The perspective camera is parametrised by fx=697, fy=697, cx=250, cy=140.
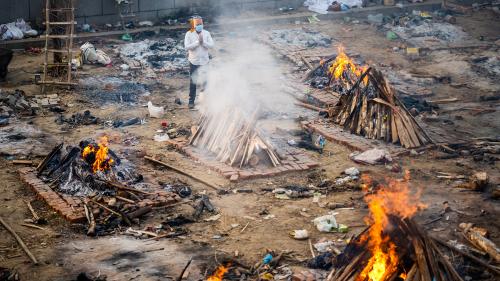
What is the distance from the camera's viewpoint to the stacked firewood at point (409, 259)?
22.0 feet

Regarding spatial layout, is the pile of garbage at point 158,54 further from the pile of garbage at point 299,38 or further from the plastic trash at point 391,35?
the plastic trash at point 391,35

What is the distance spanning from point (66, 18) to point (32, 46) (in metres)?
1.96

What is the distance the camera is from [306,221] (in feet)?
31.2

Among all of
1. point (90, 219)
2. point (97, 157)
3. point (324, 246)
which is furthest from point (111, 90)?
point (324, 246)

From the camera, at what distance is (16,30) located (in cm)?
1717

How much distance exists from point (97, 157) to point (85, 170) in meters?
0.28

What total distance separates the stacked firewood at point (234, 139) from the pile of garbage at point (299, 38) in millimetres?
7061

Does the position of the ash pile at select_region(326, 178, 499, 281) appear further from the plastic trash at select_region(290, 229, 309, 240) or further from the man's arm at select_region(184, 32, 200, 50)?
the man's arm at select_region(184, 32, 200, 50)

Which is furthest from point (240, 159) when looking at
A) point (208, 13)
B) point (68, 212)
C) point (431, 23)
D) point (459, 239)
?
point (431, 23)

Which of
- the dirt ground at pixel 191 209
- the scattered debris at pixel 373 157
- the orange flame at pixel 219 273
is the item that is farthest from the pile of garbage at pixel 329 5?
the orange flame at pixel 219 273

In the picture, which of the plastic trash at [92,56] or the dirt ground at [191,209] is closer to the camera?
the dirt ground at [191,209]

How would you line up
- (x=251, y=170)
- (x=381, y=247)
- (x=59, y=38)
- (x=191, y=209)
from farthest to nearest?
(x=59, y=38), (x=251, y=170), (x=191, y=209), (x=381, y=247)

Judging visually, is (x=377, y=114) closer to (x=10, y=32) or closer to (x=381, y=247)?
(x=381, y=247)

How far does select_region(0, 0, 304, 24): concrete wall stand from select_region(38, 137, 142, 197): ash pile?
813 cm
